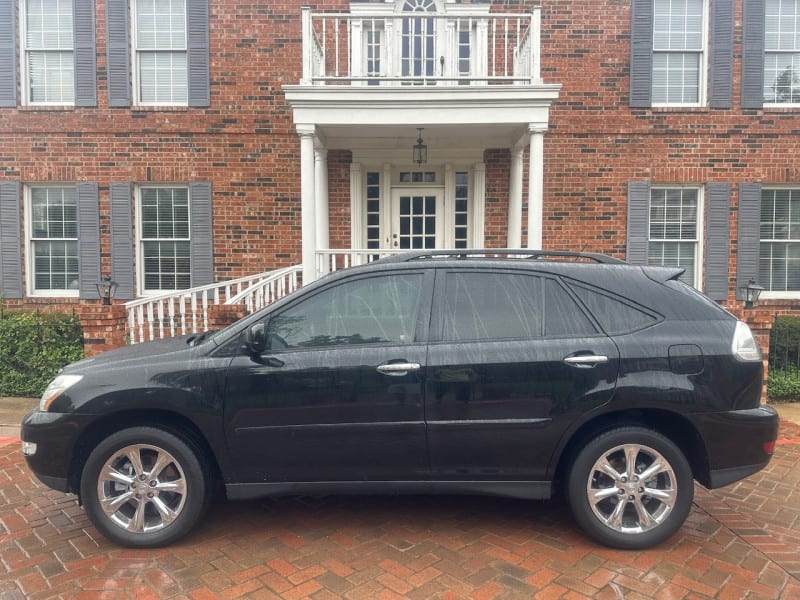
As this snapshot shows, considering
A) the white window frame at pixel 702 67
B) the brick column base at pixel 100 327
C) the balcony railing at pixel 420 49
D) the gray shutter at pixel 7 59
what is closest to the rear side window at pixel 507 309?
the brick column base at pixel 100 327

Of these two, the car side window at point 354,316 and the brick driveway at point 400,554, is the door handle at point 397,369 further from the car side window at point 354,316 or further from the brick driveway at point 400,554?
the brick driveway at point 400,554

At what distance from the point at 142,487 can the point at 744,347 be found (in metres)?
3.70

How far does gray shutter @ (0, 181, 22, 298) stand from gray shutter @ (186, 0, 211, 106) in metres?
3.23

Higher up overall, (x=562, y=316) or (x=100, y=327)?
(x=562, y=316)

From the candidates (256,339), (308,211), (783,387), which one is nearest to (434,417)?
(256,339)

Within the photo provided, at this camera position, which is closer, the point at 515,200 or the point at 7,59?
the point at 515,200

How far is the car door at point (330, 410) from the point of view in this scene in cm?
339

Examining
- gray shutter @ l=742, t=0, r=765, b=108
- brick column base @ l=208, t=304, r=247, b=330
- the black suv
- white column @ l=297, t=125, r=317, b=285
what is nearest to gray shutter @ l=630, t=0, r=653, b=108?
gray shutter @ l=742, t=0, r=765, b=108

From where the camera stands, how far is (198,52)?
29.7 feet

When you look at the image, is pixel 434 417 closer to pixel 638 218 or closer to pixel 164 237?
pixel 638 218

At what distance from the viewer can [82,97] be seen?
9.04 m

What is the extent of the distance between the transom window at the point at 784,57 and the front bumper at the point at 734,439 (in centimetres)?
774

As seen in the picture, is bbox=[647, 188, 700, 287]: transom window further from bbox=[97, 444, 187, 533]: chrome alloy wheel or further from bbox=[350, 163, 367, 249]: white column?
bbox=[97, 444, 187, 533]: chrome alloy wheel

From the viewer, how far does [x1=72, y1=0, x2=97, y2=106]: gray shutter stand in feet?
29.5
